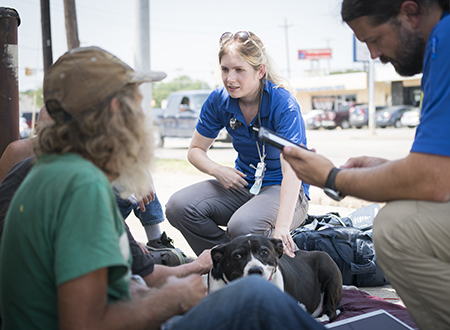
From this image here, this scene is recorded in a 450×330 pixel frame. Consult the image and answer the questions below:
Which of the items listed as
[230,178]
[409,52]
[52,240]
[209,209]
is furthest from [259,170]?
[52,240]

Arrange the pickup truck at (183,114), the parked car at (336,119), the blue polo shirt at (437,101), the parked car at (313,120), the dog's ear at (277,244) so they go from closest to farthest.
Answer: the blue polo shirt at (437,101)
the dog's ear at (277,244)
the pickup truck at (183,114)
the parked car at (336,119)
the parked car at (313,120)

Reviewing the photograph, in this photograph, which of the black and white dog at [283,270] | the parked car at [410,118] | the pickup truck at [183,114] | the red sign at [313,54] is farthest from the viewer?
the red sign at [313,54]

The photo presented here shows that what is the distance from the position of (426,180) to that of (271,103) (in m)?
2.16

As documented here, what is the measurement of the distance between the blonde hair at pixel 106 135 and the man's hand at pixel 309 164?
86 centimetres

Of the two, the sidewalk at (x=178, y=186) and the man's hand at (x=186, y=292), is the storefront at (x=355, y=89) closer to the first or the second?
the sidewalk at (x=178, y=186)

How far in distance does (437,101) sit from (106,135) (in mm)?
1369

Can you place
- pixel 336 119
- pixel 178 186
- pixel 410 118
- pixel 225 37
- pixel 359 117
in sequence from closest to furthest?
pixel 225 37 < pixel 178 186 < pixel 410 118 < pixel 359 117 < pixel 336 119

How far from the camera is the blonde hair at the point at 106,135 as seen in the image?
5.21 feet

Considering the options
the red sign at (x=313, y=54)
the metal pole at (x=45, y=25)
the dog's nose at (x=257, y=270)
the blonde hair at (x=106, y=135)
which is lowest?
the dog's nose at (x=257, y=270)

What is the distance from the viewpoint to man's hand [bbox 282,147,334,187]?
2230 millimetres

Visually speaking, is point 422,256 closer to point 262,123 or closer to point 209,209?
point 262,123

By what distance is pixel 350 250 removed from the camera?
423 cm

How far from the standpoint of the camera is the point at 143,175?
1814 mm

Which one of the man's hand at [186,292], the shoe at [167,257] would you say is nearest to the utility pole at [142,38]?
the shoe at [167,257]
